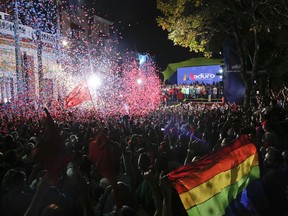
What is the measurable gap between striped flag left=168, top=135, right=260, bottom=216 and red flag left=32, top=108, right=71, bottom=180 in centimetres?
100

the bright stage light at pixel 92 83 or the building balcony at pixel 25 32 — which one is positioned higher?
the building balcony at pixel 25 32

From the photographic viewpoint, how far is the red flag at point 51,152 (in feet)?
10.2

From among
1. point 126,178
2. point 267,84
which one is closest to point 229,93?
point 267,84

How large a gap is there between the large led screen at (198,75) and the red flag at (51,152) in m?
32.1

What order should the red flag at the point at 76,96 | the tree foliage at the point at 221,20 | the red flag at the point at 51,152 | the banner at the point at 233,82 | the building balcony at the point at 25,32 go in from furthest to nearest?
the building balcony at the point at 25,32 < the banner at the point at 233,82 < the tree foliage at the point at 221,20 < the red flag at the point at 76,96 < the red flag at the point at 51,152

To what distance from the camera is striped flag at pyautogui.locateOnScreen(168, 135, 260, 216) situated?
3.11m

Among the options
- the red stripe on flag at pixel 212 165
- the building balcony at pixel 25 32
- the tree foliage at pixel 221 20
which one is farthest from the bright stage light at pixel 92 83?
the red stripe on flag at pixel 212 165

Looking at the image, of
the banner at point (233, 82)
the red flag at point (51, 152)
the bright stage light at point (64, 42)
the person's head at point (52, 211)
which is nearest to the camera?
the person's head at point (52, 211)

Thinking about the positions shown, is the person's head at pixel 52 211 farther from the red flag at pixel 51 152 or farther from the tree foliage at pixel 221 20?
the tree foliage at pixel 221 20

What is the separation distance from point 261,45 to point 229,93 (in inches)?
132

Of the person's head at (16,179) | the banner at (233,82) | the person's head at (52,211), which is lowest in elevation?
the person's head at (52,211)

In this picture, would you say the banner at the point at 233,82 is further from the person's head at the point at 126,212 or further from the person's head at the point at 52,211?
the person's head at the point at 52,211

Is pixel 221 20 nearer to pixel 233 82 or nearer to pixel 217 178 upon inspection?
pixel 233 82

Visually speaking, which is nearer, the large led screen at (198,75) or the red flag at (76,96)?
the red flag at (76,96)
